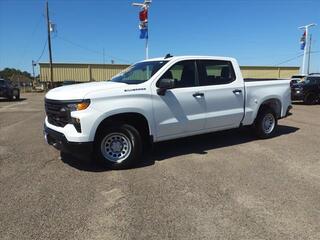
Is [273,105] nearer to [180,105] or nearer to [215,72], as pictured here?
[215,72]

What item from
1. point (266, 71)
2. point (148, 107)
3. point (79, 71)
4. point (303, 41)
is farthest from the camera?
point (266, 71)

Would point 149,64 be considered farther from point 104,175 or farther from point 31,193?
point 31,193

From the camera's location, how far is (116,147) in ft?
20.1

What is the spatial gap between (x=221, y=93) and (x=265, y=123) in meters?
2.01

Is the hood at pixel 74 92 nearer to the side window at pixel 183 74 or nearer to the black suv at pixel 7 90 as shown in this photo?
the side window at pixel 183 74

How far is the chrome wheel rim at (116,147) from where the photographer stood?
236 inches

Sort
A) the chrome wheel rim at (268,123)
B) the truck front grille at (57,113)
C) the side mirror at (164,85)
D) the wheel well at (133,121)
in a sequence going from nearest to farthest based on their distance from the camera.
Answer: the truck front grille at (57,113) → the wheel well at (133,121) → the side mirror at (164,85) → the chrome wheel rim at (268,123)

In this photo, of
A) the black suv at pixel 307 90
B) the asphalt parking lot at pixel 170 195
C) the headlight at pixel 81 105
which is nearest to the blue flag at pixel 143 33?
the black suv at pixel 307 90

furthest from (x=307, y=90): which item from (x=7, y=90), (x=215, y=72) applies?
(x=7, y=90)

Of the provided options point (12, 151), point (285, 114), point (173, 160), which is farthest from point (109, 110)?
point (285, 114)

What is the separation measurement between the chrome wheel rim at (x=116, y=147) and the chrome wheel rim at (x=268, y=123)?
3.99 m

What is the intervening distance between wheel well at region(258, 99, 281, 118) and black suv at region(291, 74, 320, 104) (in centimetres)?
1159

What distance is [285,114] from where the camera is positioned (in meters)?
9.15

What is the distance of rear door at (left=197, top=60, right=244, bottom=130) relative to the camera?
7.18 metres
